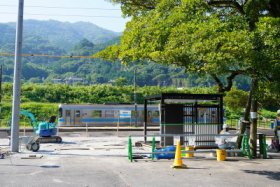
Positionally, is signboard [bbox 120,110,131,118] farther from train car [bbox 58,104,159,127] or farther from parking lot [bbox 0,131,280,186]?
parking lot [bbox 0,131,280,186]

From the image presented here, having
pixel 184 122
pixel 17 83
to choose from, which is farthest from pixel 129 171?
pixel 184 122

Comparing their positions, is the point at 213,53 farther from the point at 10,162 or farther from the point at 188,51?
the point at 10,162

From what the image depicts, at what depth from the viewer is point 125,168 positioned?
12883 mm

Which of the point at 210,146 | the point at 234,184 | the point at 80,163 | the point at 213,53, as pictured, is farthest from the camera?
the point at 210,146

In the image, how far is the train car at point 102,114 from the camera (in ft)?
148

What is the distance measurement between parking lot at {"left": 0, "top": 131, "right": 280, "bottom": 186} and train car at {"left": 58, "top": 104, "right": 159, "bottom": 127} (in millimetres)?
29091

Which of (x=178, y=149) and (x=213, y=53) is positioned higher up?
(x=213, y=53)

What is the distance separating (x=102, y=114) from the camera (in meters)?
46.2

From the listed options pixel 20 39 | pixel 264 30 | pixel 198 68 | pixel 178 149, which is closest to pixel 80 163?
pixel 178 149

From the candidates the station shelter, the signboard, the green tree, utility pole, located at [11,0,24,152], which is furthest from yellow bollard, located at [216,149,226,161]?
the signboard

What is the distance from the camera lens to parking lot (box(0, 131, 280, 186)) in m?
10.4

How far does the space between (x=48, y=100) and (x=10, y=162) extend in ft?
222

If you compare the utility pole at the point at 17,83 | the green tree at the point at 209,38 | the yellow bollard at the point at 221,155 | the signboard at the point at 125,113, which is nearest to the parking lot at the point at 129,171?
the yellow bollard at the point at 221,155

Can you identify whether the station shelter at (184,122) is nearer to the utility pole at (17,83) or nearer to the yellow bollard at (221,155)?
the yellow bollard at (221,155)
